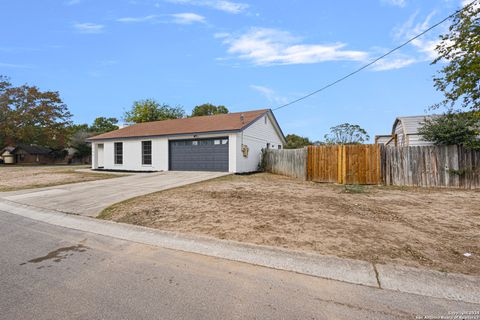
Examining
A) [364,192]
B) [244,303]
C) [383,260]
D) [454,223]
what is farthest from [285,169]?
[244,303]

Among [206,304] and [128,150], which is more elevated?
[128,150]

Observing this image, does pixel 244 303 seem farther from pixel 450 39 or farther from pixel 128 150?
pixel 128 150

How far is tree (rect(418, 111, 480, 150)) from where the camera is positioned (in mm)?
9477

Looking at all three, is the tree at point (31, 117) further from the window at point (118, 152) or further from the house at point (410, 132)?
the house at point (410, 132)

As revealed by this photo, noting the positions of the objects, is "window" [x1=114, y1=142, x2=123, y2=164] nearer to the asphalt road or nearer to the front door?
the front door

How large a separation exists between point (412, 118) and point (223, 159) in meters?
12.8

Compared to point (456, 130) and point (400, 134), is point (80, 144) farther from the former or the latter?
point (456, 130)

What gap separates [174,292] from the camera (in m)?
2.60

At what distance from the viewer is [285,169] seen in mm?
15070

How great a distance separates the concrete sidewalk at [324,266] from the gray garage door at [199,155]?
10.8 m

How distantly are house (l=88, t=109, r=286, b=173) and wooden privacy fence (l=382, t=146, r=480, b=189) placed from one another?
319 inches

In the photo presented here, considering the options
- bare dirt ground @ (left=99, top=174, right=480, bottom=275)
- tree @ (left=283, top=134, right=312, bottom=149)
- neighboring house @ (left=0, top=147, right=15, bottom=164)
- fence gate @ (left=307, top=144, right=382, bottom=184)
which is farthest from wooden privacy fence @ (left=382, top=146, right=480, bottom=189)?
neighboring house @ (left=0, top=147, right=15, bottom=164)

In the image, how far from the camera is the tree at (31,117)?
111 ft

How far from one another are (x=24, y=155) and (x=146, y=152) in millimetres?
38297
